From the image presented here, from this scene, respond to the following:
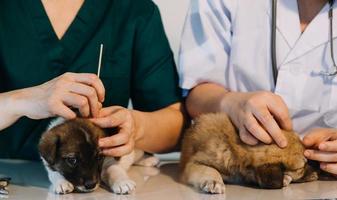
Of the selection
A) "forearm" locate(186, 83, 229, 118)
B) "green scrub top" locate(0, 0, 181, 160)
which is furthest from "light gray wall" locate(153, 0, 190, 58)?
"forearm" locate(186, 83, 229, 118)

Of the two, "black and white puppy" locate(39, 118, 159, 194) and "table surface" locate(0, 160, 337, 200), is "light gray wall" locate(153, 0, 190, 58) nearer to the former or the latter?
"table surface" locate(0, 160, 337, 200)

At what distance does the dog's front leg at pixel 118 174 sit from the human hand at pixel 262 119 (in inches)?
9.8

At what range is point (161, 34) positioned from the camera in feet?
4.94

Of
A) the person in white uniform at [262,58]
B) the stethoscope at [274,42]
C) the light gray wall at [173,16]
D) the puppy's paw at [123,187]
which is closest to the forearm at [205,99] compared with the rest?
the person in white uniform at [262,58]

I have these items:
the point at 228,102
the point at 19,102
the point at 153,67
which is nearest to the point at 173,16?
the point at 153,67

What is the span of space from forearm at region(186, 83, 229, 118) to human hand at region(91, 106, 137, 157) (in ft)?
0.67

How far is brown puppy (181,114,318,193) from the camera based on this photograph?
3.73 feet

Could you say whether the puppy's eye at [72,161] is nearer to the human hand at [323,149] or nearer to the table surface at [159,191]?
the table surface at [159,191]

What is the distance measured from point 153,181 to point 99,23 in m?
0.43

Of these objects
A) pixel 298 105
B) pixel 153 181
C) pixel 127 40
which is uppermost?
pixel 127 40

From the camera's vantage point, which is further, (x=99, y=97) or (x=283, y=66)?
(x=283, y=66)

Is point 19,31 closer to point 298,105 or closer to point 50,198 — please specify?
point 50,198

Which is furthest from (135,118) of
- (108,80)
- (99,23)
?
(99,23)

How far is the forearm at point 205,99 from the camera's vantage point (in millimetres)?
1322
